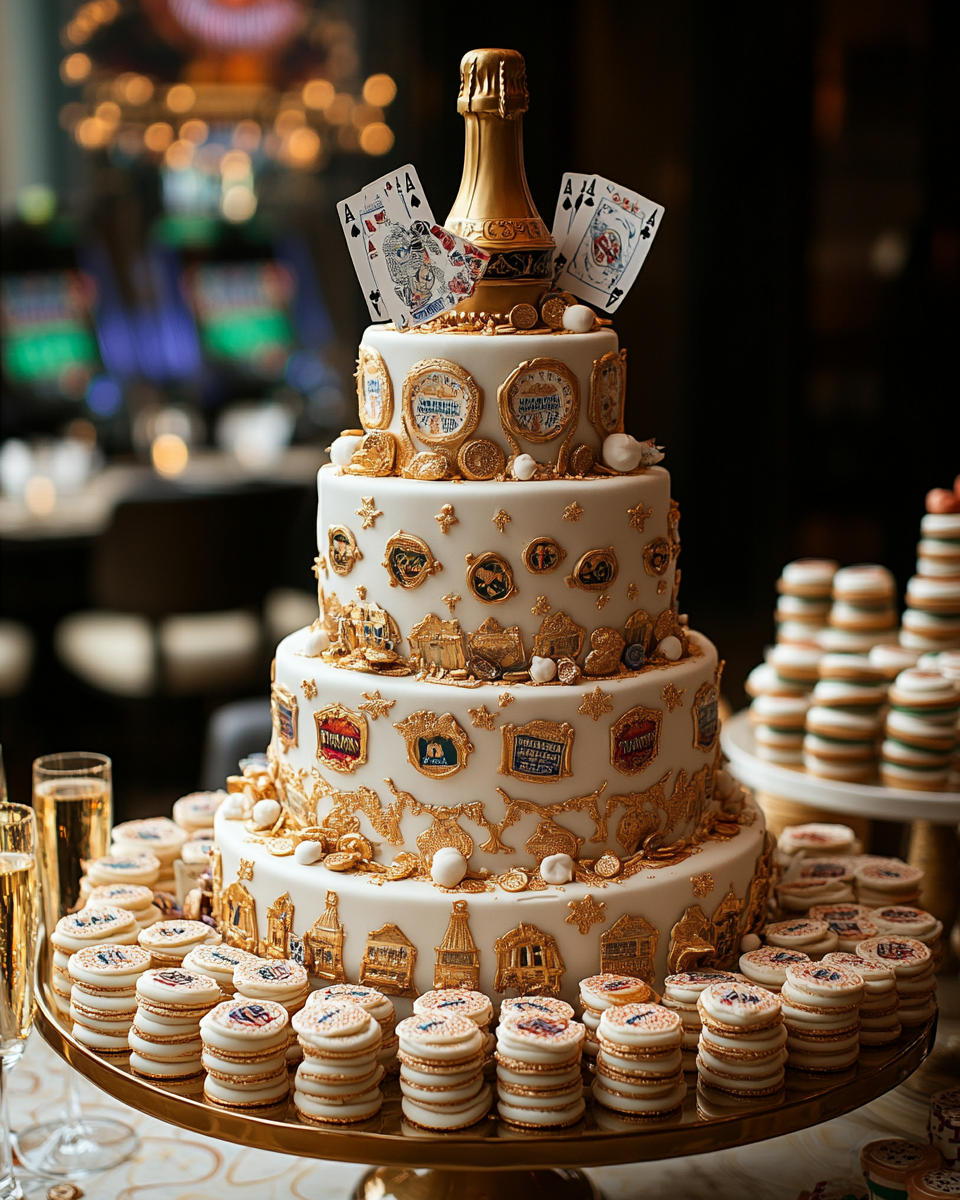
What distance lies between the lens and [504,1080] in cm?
165

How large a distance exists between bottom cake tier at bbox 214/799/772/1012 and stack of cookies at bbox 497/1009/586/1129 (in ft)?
0.61

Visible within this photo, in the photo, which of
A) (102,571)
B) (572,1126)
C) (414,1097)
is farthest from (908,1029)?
(102,571)

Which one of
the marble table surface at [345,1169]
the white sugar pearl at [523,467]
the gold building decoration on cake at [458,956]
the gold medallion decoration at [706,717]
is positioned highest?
the white sugar pearl at [523,467]

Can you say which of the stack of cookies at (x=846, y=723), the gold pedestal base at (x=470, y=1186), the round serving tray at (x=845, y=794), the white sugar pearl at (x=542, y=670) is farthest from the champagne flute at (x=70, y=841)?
the stack of cookies at (x=846, y=723)

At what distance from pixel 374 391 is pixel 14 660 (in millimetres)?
3378

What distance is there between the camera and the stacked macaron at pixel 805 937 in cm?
197

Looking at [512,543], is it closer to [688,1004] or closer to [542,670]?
[542,670]

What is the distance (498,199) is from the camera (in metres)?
1.98

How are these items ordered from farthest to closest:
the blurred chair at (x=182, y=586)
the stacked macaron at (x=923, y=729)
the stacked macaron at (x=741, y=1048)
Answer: the blurred chair at (x=182, y=586) < the stacked macaron at (x=923, y=729) < the stacked macaron at (x=741, y=1048)

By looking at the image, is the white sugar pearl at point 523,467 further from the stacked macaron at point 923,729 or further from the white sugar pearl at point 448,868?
the stacked macaron at point 923,729

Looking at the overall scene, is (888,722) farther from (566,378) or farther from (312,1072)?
(312,1072)

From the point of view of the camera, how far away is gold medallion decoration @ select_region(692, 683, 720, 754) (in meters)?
2.03

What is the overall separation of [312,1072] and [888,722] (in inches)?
58.2

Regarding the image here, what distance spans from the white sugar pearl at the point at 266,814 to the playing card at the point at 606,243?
876 millimetres
